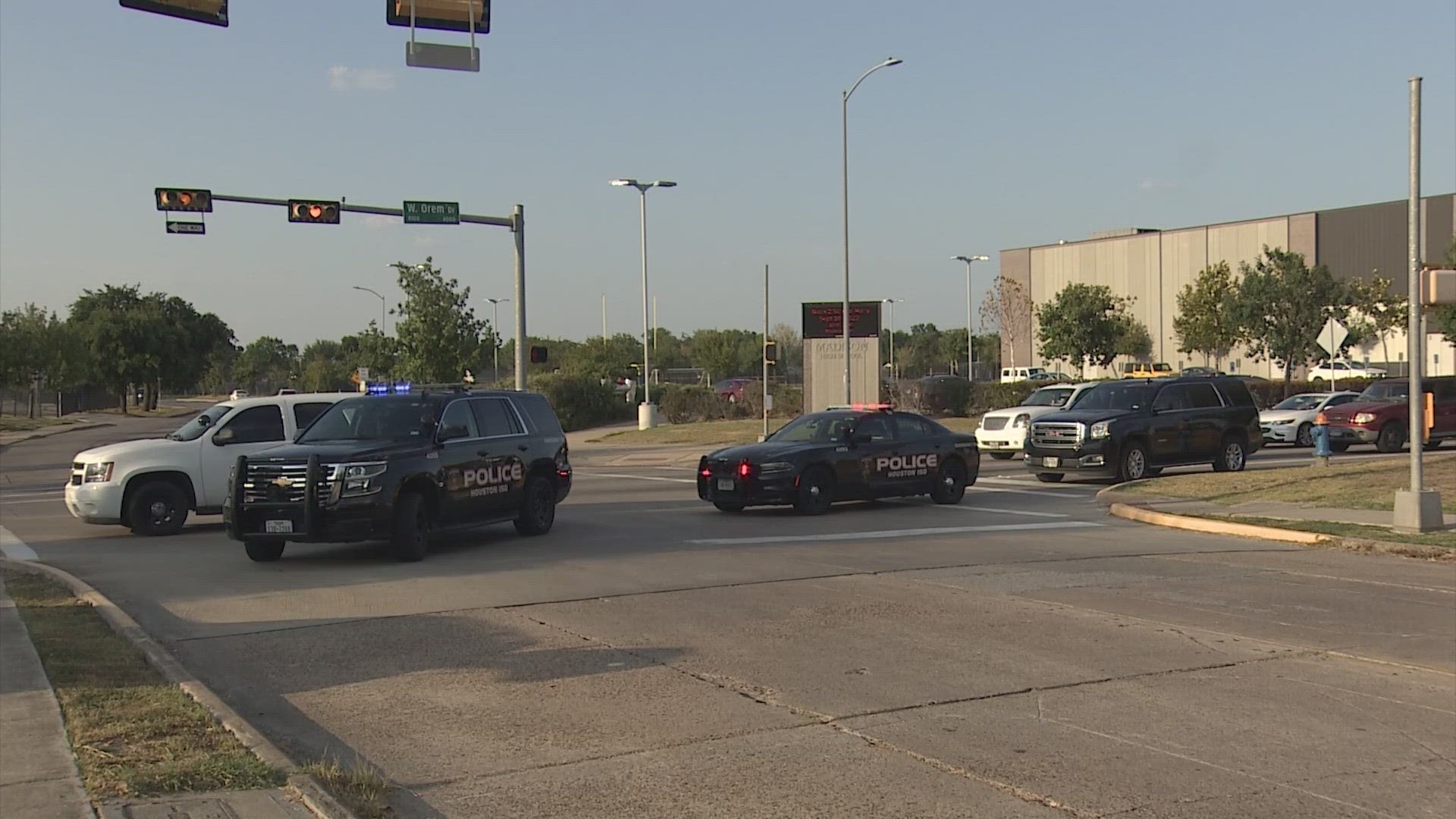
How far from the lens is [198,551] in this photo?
50.1 ft

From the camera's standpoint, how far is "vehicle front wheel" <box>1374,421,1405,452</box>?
3103 cm

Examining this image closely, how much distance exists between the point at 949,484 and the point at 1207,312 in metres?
57.1

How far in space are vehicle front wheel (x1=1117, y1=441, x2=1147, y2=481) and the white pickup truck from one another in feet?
45.0

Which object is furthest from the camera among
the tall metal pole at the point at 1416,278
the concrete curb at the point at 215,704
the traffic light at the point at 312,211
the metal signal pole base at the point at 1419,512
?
the traffic light at the point at 312,211

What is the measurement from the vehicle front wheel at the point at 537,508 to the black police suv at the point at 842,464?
9.83 feet

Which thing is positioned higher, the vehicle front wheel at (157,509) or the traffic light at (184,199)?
the traffic light at (184,199)

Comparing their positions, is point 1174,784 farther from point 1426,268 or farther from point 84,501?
point 84,501

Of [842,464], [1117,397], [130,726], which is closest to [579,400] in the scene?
[1117,397]

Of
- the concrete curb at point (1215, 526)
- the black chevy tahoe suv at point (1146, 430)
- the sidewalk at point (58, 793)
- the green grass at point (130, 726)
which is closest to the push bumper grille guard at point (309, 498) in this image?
the green grass at point (130, 726)

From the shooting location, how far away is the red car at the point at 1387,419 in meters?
31.0

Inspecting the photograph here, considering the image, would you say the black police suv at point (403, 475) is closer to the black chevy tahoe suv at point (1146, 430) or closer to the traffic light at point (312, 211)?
the black chevy tahoe suv at point (1146, 430)

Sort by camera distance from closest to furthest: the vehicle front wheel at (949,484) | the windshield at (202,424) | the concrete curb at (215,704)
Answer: the concrete curb at (215,704) < the windshield at (202,424) < the vehicle front wheel at (949,484)

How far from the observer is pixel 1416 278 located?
611 inches

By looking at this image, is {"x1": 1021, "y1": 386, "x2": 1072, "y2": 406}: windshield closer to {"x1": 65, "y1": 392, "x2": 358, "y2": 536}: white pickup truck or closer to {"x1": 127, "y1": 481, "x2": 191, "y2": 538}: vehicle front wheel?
{"x1": 65, "y1": 392, "x2": 358, "y2": 536}: white pickup truck
